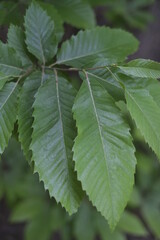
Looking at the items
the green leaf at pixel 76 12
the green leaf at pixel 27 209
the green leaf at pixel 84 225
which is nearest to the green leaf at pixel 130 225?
the green leaf at pixel 84 225

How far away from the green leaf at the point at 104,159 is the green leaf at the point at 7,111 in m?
0.18

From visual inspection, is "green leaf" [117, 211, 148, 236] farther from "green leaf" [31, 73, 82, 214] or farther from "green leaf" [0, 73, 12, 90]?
"green leaf" [0, 73, 12, 90]

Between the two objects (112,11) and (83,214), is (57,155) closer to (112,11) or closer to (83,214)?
(83,214)

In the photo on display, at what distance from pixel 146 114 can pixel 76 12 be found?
2.55ft

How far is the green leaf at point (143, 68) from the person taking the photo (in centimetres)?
94

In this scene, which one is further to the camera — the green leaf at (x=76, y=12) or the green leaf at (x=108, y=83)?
the green leaf at (x=76, y=12)

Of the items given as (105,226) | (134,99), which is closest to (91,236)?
(105,226)

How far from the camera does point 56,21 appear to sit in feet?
4.23

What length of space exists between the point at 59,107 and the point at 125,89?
191 mm

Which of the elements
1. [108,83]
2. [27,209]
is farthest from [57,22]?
[27,209]

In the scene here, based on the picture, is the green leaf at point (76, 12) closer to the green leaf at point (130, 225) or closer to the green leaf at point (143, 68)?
the green leaf at point (143, 68)

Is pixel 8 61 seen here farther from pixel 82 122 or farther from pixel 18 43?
pixel 82 122

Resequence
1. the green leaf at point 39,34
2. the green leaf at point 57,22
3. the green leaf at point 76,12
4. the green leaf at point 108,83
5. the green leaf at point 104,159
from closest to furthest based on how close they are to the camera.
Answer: the green leaf at point 104,159, the green leaf at point 108,83, the green leaf at point 39,34, the green leaf at point 57,22, the green leaf at point 76,12

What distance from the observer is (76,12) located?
5.02 ft
